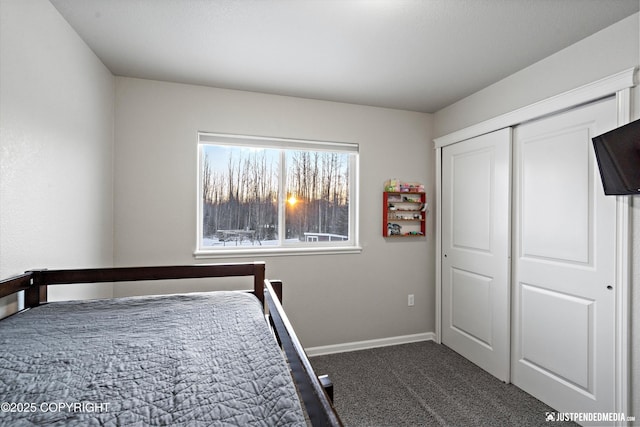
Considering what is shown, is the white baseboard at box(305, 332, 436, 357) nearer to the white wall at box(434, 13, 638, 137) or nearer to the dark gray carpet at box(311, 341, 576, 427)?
the dark gray carpet at box(311, 341, 576, 427)

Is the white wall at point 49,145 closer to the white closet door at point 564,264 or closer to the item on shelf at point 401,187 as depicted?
the item on shelf at point 401,187

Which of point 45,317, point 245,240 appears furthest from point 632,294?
point 45,317

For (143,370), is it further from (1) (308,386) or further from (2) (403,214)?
(2) (403,214)

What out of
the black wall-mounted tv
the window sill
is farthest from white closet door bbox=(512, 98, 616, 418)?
the window sill

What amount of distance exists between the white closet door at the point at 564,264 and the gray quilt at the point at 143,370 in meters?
2.02

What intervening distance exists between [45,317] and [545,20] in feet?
9.76

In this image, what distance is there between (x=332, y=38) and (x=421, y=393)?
255 centimetres

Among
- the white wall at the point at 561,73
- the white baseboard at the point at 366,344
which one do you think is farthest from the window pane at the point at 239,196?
the white wall at the point at 561,73

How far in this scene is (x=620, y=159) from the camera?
1.60 m

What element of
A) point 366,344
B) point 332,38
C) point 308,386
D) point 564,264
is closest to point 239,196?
point 332,38

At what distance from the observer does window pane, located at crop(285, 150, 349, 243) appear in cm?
303

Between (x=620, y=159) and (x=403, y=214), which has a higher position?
(x=620, y=159)

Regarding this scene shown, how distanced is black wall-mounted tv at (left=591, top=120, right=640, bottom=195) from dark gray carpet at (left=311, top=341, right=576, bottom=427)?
5.07ft

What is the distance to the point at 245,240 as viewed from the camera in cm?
290
